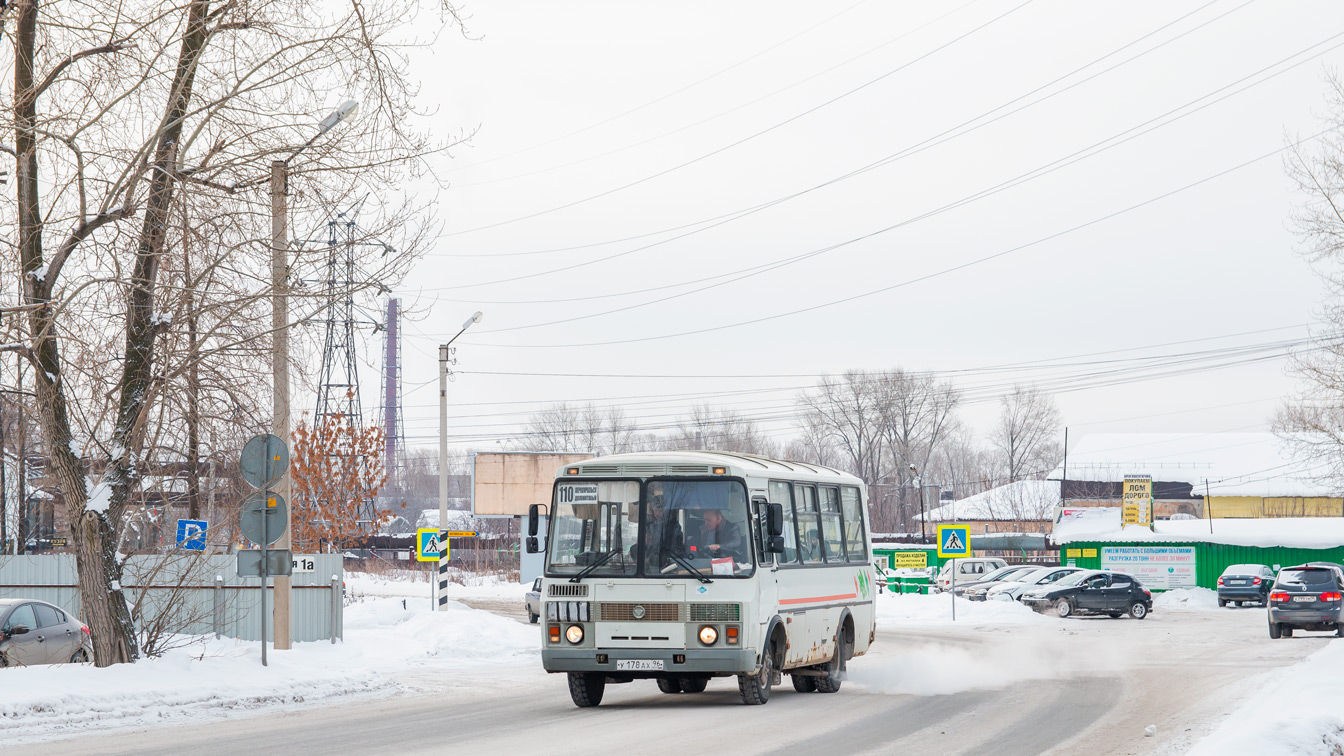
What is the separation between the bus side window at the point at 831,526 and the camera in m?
17.9

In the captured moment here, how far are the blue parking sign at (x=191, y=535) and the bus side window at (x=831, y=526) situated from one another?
322 inches

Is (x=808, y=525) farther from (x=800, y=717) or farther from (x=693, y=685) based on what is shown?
(x=800, y=717)

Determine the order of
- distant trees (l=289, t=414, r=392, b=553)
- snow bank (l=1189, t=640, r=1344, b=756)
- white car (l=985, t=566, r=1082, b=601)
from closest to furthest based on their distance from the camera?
1. snow bank (l=1189, t=640, r=1344, b=756)
2. distant trees (l=289, t=414, r=392, b=553)
3. white car (l=985, t=566, r=1082, b=601)

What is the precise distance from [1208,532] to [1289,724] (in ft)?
171

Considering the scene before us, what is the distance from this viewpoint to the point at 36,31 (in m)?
14.9

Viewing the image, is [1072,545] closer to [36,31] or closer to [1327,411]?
[1327,411]

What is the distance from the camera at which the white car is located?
156ft

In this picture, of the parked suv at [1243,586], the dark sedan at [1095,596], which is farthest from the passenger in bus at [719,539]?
the parked suv at [1243,586]

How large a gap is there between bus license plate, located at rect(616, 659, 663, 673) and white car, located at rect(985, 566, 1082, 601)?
3466 centimetres

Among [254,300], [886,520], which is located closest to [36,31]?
[254,300]

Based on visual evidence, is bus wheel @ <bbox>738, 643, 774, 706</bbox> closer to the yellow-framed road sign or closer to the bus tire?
the bus tire

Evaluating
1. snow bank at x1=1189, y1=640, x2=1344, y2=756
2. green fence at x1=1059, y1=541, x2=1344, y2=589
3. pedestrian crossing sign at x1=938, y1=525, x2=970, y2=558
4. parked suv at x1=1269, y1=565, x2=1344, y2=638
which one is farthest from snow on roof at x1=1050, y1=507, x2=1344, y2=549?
snow bank at x1=1189, y1=640, x2=1344, y2=756

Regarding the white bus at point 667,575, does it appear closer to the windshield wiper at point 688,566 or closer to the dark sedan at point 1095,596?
the windshield wiper at point 688,566

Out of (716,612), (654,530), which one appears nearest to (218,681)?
(654,530)
